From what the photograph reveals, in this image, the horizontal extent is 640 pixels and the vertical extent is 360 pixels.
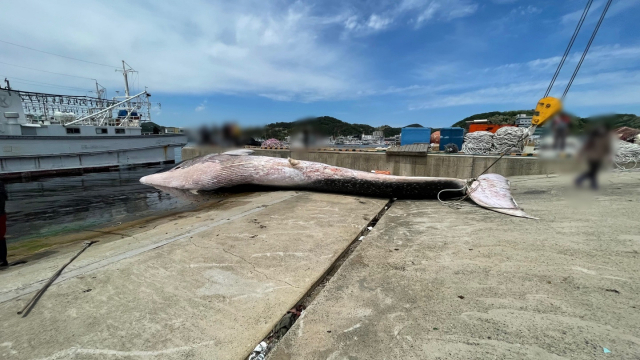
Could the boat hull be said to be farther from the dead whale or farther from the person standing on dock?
the person standing on dock

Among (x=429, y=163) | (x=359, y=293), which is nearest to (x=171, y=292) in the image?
(x=359, y=293)

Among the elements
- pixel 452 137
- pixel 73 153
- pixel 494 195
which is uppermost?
pixel 452 137

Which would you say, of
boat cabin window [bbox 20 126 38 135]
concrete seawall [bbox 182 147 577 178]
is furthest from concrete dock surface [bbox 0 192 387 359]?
boat cabin window [bbox 20 126 38 135]

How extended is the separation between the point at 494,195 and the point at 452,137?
31.5 feet

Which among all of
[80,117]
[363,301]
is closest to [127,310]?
[363,301]

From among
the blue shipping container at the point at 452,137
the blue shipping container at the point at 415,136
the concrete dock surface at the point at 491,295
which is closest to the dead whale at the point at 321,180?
the concrete dock surface at the point at 491,295

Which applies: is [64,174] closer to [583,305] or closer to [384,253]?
[384,253]

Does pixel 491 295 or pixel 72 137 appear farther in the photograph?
pixel 72 137

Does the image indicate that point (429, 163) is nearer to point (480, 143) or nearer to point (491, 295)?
point (480, 143)

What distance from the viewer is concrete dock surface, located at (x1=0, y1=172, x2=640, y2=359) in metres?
2.11

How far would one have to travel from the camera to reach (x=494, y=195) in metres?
5.74

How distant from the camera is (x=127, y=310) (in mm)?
2609

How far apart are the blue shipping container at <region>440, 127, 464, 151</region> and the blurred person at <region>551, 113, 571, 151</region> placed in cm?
1474

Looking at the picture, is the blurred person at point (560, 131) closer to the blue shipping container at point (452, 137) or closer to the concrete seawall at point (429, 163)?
the concrete seawall at point (429, 163)
